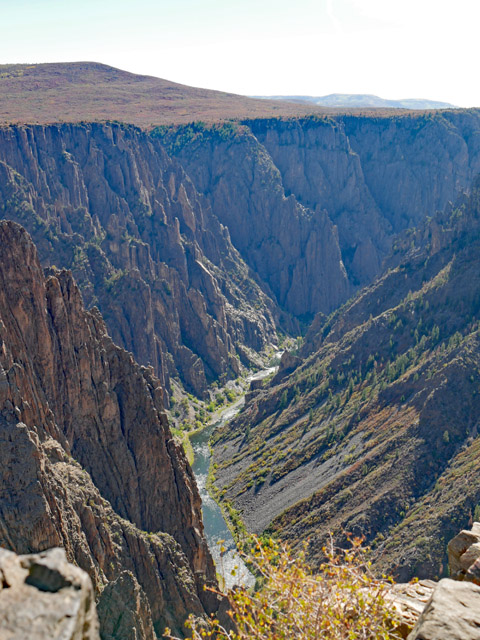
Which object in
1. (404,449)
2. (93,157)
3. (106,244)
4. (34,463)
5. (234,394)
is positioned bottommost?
(234,394)

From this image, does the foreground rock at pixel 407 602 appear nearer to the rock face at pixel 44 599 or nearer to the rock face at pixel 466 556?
the rock face at pixel 466 556

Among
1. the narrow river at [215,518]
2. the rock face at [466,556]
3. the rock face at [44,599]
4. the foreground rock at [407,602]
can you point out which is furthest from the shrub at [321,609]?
the narrow river at [215,518]

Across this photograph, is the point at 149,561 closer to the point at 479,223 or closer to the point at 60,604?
the point at 60,604

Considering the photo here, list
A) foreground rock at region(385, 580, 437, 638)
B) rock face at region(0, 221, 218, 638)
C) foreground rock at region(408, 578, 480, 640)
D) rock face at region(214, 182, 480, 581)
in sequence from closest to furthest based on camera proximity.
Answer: foreground rock at region(408, 578, 480, 640) < foreground rock at region(385, 580, 437, 638) < rock face at region(0, 221, 218, 638) < rock face at region(214, 182, 480, 581)

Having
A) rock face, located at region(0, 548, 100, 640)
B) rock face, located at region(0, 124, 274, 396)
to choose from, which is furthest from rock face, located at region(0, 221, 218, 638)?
rock face, located at region(0, 124, 274, 396)

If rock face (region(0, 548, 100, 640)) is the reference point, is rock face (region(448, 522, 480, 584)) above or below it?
below

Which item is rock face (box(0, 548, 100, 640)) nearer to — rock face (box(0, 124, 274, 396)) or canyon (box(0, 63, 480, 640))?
canyon (box(0, 63, 480, 640))

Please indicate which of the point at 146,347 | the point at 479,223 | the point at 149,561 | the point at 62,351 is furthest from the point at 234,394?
the point at 149,561
